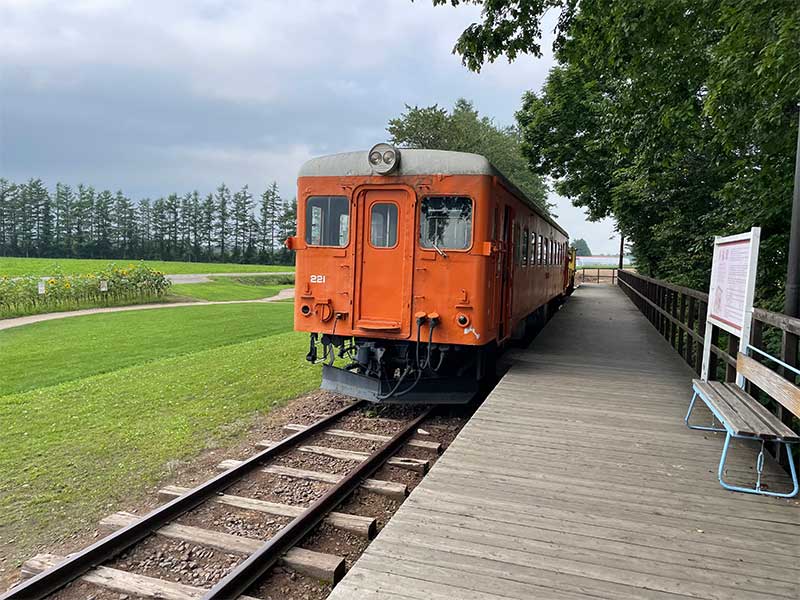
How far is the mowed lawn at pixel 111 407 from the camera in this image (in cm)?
491

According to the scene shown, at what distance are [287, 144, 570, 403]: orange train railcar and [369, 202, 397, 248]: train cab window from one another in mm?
12

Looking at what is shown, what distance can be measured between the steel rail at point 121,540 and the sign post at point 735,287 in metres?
4.38

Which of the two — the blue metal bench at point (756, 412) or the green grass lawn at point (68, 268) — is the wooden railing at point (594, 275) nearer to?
the green grass lawn at point (68, 268)

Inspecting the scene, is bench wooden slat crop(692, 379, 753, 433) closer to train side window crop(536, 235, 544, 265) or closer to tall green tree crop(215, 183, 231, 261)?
train side window crop(536, 235, 544, 265)

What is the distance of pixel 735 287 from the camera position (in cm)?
493

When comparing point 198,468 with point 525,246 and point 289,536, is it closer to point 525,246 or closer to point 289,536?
point 289,536

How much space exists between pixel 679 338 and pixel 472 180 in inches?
201

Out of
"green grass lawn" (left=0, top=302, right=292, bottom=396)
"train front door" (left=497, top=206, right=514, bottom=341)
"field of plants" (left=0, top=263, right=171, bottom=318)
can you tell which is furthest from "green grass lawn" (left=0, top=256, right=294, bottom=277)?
"train front door" (left=497, top=206, right=514, bottom=341)

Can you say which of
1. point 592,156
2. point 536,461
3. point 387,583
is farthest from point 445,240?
point 592,156

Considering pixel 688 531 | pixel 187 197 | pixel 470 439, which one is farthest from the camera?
pixel 187 197

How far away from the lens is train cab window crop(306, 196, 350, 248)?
7051 mm

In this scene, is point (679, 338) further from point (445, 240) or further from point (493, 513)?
point (493, 513)

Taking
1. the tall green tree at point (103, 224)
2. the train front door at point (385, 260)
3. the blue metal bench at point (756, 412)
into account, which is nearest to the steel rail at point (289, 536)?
the train front door at point (385, 260)

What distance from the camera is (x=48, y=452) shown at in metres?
5.93
